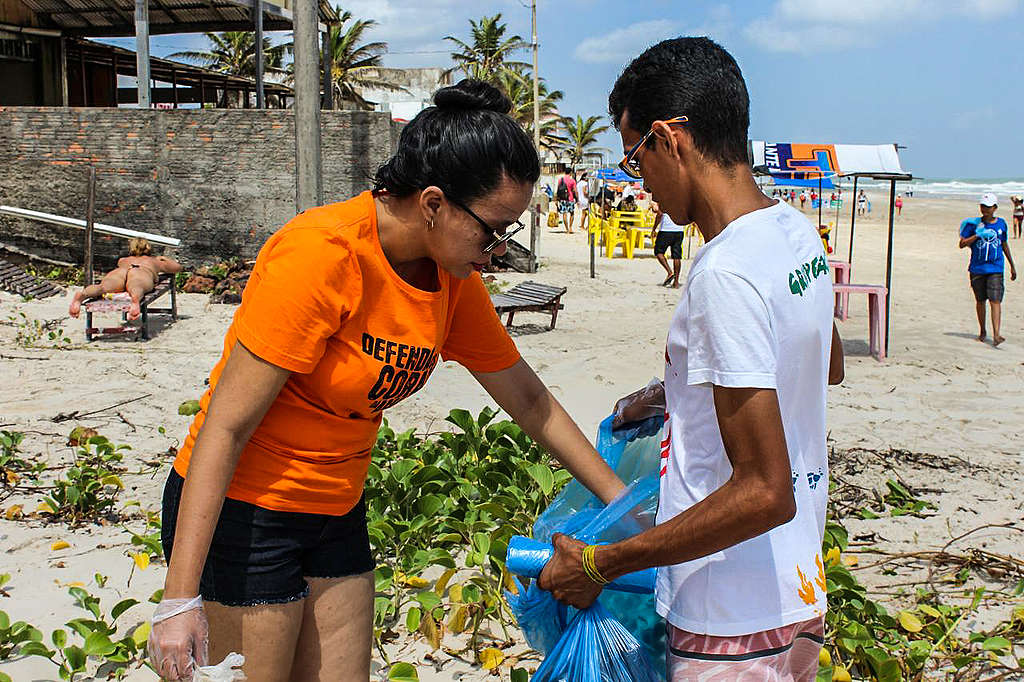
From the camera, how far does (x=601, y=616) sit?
1.72m

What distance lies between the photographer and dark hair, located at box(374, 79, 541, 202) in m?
1.75

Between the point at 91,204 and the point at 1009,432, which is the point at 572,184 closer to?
the point at 91,204

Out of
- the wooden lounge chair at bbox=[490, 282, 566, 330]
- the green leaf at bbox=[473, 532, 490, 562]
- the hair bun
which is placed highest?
the hair bun

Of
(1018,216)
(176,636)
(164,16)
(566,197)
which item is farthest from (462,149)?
(1018,216)

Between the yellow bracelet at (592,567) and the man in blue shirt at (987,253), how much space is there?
925 centimetres


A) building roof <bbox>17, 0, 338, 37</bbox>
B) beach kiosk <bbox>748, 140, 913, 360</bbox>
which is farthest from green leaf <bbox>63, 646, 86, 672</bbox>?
building roof <bbox>17, 0, 338, 37</bbox>

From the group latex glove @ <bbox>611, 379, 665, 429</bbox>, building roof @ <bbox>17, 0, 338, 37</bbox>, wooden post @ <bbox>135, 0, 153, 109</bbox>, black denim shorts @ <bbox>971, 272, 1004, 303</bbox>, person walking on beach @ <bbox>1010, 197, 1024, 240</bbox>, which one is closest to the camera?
latex glove @ <bbox>611, 379, 665, 429</bbox>

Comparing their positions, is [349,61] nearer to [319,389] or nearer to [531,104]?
[531,104]

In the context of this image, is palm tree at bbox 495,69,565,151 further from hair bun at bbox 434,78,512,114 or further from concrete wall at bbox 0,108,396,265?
hair bun at bbox 434,78,512,114

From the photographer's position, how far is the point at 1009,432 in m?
6.16

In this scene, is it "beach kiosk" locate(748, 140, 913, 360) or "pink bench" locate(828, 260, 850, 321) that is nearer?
"beach kiosk" locate(748, 140, 913, 360)

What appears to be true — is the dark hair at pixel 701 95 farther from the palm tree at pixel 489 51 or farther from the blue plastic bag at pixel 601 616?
the palm tree at pixel 489 51

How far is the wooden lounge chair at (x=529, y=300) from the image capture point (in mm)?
9328

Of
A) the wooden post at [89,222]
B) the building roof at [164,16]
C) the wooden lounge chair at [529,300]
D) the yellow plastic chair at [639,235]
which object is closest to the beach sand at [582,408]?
the wooden lounge chair at [529,300]
